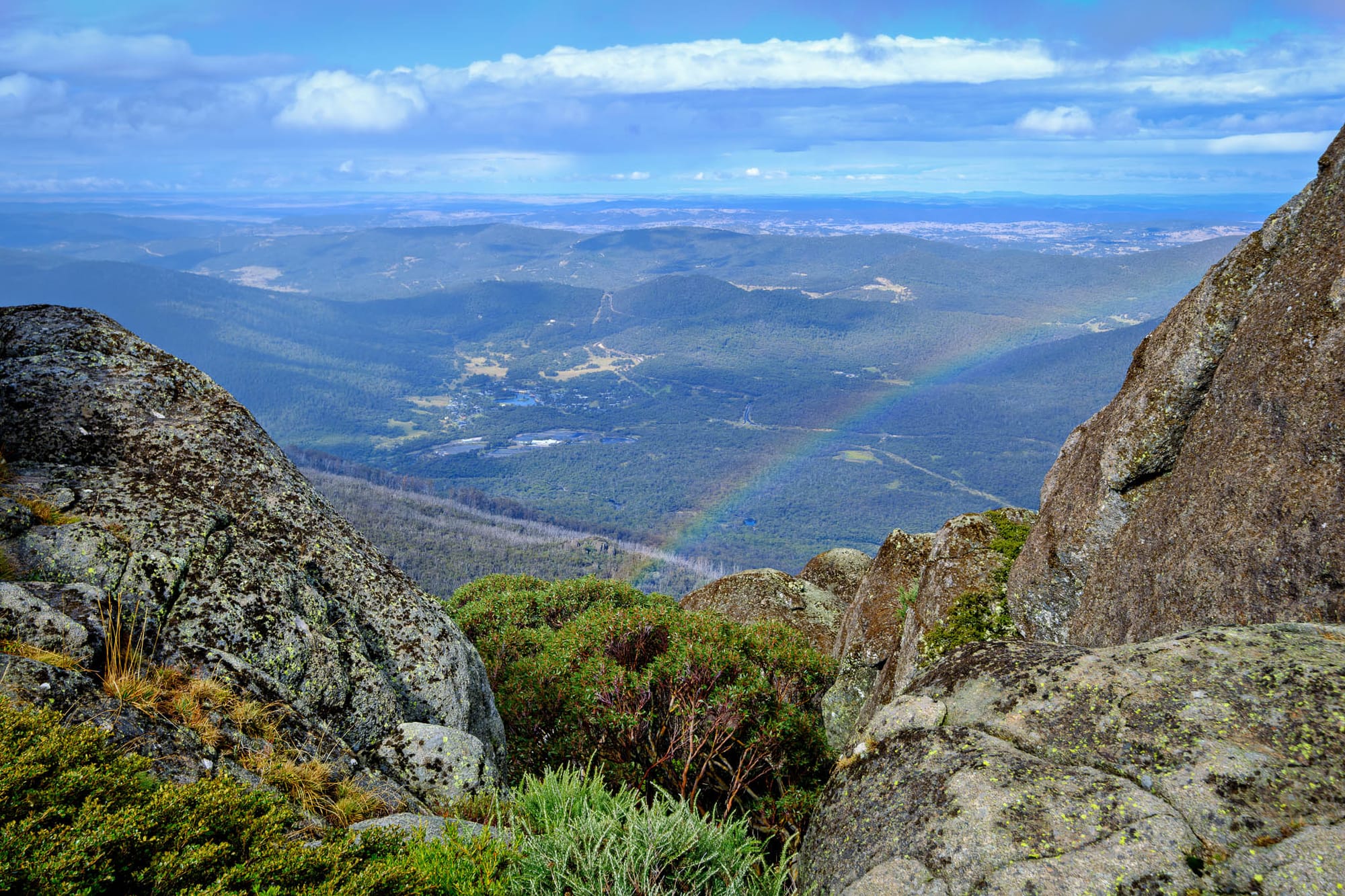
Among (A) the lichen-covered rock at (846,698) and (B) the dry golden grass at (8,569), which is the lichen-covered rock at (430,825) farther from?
(A) the lichen-covered rock at (846,698)

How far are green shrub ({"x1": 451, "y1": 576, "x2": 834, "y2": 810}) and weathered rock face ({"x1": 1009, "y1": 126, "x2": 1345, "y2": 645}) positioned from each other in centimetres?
378

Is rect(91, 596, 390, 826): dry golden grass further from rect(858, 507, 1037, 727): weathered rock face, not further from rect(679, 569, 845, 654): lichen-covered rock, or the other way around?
rect(679, 569, 845, 654): lichen-covered rock

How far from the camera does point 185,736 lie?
19.3 feet

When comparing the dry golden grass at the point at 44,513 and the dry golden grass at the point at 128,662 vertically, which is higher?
the dry golden grass at the point at 44,513

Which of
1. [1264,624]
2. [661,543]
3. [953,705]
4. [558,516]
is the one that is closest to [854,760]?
[953,705]

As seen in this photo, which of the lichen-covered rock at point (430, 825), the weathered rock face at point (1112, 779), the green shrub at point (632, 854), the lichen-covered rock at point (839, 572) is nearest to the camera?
the weathered rock face at point (1112, 779)

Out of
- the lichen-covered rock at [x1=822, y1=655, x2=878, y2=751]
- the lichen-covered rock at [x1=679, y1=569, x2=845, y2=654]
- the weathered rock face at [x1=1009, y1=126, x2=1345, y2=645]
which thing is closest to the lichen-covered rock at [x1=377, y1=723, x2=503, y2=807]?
the lichen-covered rock at [x1=822, y1=655, x2=878, y2=751]

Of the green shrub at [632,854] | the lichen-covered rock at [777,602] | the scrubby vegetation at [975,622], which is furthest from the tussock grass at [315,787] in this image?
the lichen-covered rock at [777,602]

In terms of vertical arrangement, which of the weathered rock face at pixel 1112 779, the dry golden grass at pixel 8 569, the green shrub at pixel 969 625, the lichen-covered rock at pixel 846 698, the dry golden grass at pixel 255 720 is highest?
the dry golden grass at pixel 8 569

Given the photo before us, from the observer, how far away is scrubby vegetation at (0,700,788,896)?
12.3 feet

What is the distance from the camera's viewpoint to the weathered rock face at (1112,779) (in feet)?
13.8

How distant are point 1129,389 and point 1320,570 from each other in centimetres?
453

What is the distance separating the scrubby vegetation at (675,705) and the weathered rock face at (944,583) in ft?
4.50

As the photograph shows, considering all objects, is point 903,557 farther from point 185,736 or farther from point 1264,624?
point 185,736
